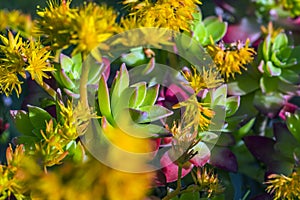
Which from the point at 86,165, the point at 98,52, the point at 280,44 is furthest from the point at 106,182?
the point at 280,44

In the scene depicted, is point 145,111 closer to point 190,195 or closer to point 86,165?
point 190,195

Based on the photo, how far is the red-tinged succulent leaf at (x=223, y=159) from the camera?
66 centimetres

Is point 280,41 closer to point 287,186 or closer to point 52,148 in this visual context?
point 287,186

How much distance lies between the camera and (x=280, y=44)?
788 mm

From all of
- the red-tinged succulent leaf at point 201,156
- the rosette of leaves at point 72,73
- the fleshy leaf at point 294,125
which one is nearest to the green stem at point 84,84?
the rosette of leaves at point 72,73

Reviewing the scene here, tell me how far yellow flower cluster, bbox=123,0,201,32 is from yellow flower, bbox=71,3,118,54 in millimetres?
37

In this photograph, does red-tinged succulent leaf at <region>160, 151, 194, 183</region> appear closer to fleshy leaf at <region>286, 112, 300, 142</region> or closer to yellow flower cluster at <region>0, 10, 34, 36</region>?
fleshy leaf at <region>286, 112, 300, 142</region>

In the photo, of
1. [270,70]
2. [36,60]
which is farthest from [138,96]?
[270,70]

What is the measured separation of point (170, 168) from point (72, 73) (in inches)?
6.4

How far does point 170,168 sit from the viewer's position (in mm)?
624

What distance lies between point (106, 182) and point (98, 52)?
12.1 inches

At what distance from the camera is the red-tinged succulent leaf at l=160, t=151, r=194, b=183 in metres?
0.61

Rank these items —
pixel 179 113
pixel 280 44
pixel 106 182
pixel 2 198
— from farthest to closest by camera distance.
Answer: pixel 280 44
pixel 179 113
pixel 2 198
pixel 106 182

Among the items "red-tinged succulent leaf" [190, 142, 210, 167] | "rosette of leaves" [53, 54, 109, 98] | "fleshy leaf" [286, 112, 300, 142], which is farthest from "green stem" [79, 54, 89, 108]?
"fleshy leaf" [286, 112, 300, 142]
